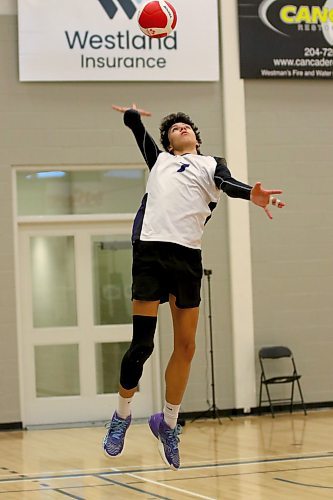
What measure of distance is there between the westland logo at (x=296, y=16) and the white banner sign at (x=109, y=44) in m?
0.75

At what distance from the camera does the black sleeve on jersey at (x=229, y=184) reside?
18.5 ft

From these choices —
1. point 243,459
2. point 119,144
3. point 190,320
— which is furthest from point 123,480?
point 119,144

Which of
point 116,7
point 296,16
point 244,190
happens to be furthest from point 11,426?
point 244,190

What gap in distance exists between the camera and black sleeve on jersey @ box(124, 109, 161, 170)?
6.12 metres

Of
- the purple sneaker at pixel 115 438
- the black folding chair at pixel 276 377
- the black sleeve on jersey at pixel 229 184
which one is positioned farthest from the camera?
the black folding chair at pixel 276 377

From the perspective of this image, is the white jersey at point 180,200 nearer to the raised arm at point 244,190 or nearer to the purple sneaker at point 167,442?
the raised arm at point 244,190

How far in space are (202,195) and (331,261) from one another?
7266 millimetres

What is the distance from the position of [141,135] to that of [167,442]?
1.97 m

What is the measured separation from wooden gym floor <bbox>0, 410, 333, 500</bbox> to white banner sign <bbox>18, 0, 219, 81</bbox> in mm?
4499

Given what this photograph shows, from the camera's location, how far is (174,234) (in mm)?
5934

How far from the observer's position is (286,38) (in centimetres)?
1294

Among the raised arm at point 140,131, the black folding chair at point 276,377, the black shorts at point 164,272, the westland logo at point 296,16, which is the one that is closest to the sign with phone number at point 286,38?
the westland logo at point 296,16

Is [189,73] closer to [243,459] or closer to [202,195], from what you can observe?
[243,459]

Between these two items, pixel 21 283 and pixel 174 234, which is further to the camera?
pixel 21 283
